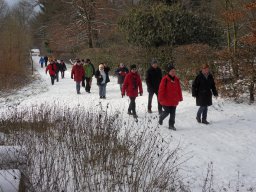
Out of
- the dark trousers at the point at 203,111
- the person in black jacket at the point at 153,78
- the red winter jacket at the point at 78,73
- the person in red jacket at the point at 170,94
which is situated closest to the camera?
the person in red jacket at the point at 170,94

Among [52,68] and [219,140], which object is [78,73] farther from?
[219,140]

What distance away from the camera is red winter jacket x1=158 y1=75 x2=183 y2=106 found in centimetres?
1043

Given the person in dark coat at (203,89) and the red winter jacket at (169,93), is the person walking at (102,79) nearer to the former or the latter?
the person in dark coat at (203,89)

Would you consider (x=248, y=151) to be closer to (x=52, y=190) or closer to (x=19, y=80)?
(x=52, y=190)

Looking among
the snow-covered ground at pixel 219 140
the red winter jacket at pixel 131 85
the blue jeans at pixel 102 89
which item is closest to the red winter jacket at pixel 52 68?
the blue jeans at pixel 102 89

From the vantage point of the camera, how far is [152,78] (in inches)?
494

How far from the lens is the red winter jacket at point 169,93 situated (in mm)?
10430

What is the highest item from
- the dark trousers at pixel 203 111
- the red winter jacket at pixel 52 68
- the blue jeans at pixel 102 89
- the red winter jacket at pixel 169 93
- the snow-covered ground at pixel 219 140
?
the red winter jacket at pixel 52 68

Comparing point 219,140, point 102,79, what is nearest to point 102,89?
point 102,79

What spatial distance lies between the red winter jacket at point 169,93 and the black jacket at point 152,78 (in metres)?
1.98

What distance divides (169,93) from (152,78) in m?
2.19

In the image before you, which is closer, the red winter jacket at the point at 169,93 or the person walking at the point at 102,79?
the red winter jacket at the point at 169,93

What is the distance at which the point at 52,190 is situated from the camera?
5273 millimetres

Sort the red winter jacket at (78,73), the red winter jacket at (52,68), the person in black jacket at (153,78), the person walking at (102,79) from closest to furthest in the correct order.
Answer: the person in black jacket at (153,78)
the person walking at (102,79)
the red winter jacket at (78,73)
the red winter jacket at (52,68)
